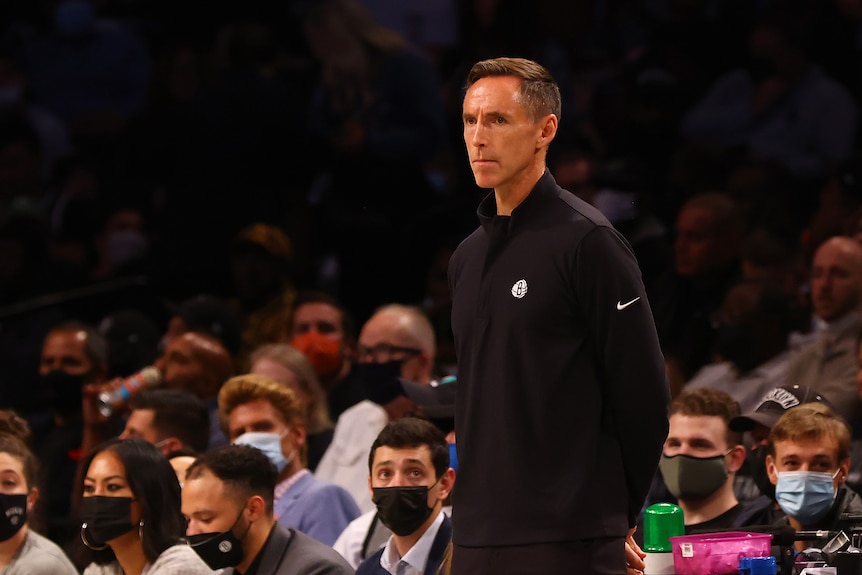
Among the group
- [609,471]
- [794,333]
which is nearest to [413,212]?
[794,333]

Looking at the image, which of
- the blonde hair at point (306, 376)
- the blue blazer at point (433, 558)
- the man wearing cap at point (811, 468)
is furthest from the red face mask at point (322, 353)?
the man wearing cap at point (811, 468)

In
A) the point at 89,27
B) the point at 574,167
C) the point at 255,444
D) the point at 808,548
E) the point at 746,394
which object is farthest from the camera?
the point at 89,27

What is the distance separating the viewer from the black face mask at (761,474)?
17.3 ft

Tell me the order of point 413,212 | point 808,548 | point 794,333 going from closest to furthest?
point 808,548, point 794,333, point 413,212

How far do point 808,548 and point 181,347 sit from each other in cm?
367

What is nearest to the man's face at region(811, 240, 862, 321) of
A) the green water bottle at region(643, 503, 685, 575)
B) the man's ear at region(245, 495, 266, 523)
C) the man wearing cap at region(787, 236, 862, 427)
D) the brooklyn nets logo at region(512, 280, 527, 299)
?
the man wearing cap at region(787, 236, 862, 427)

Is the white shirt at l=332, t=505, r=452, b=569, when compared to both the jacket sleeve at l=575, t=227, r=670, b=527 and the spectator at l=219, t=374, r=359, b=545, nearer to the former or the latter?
the spectator at l=219, t=374, r=359, b=545

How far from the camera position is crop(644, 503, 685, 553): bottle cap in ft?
15.0

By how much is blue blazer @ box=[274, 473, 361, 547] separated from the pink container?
1.96m

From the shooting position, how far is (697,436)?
17.8 ft

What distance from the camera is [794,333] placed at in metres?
7.12

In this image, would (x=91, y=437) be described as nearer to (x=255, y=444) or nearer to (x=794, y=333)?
(x=255, y=444)

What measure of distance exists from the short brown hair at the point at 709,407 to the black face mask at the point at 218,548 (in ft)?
5.09

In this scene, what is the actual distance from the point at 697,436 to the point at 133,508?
1.91 meters
